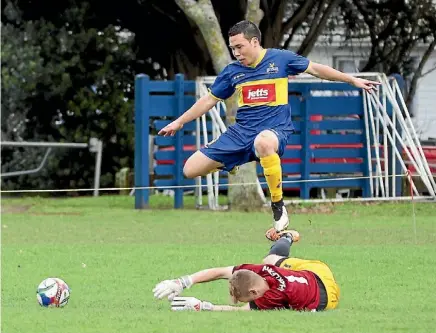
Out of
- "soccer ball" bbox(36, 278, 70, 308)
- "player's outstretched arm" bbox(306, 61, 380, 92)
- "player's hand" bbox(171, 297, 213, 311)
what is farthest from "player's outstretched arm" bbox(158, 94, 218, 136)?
"player's hand" bbox(171, 297, 213, 311)

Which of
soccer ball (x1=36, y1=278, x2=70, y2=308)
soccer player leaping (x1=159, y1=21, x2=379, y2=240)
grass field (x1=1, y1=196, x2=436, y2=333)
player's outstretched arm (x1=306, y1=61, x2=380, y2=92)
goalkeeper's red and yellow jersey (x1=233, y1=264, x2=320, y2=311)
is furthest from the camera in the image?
soccer player leaping (x1=159, y1=21, x2=379, y2=240)

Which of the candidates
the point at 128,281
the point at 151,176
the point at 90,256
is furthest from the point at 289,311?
the point at 151,176

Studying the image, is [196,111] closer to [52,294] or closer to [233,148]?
[233,148]

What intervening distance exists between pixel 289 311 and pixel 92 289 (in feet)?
8.51

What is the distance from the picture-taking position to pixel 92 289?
11836mm

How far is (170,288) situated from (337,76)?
3.57 metres

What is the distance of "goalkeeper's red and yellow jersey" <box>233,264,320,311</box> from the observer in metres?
9.81

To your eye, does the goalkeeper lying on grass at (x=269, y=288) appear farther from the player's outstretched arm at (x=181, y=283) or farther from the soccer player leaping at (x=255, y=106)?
the soccer player leaping at (x=255, y=106)

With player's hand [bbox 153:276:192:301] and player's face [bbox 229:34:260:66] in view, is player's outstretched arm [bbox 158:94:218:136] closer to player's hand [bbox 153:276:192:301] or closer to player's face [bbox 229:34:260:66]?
player's face [bbox 229:34:260:66]

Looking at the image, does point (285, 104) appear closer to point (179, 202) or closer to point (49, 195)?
point (179, 202)

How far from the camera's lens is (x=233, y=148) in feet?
43.9

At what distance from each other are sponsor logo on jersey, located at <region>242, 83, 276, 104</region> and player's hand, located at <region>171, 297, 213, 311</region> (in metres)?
3.55

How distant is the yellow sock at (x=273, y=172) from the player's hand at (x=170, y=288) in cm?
293

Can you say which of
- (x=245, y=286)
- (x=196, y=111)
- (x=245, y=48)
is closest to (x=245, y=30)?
(x=245, y=48)
